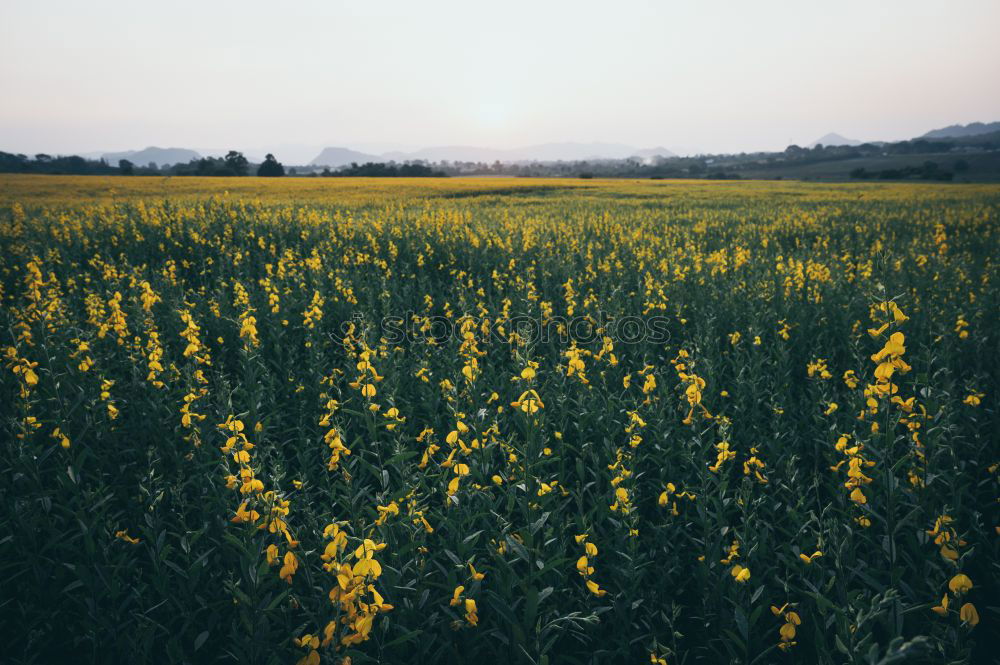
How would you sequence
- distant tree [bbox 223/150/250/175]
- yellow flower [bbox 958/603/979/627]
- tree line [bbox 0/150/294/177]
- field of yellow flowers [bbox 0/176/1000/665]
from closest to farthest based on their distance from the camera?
yellow flower [bbox 958/603/979/627], field of yellow flowers [bbox 0/176/1000/665], tree line [bbox 0/150/294/177], distant tree [bbox 223/150/250/175]

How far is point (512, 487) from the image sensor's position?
2.56 metres

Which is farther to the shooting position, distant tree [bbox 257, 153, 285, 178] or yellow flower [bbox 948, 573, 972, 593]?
distant tree [bbox 257, 153, 285, 178]

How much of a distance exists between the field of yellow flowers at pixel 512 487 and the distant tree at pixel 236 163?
5779 cm

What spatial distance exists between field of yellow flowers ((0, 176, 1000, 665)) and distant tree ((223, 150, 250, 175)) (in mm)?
57790

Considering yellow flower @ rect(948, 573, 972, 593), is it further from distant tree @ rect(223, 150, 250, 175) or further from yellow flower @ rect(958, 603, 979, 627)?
distant tree @ rect(223, 150, 250, 175)

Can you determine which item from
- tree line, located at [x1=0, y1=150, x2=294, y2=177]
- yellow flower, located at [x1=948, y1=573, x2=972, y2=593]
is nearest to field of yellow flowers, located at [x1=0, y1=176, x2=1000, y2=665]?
yellow flower, located at [x1=948, y1=573, x2=972, y2=593]

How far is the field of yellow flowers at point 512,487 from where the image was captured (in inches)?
86.7

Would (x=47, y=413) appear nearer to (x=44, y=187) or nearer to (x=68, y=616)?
(x=68, y=616)

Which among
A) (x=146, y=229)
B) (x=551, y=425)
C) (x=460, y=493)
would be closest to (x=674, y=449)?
(x=551, y=425)

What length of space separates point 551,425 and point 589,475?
49cm

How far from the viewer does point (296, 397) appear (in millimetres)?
4922

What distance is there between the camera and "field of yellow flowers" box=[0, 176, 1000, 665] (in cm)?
220

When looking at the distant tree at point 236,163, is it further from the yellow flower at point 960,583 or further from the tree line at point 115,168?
the yellow flower at point 960,583

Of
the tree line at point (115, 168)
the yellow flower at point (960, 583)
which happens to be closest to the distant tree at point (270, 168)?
the tree line at point (115, 168)
